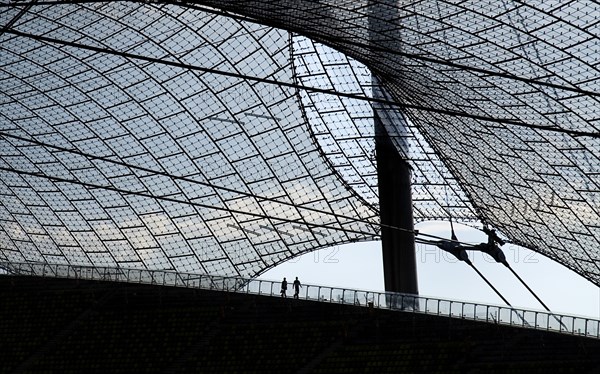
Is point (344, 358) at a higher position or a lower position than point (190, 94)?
lower

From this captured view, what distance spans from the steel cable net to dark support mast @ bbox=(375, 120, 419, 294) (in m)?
2.26

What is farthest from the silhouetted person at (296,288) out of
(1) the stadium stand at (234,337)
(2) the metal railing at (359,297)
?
(1) the stadium stand at (234,337)

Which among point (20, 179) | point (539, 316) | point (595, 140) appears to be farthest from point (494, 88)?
point (20, 179)

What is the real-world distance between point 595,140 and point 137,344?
77.8 ft

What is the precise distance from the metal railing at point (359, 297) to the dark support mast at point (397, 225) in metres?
14.2

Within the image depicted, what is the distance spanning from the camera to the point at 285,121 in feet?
195

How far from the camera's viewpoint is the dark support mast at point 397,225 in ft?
184

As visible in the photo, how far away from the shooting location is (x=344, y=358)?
123 feet

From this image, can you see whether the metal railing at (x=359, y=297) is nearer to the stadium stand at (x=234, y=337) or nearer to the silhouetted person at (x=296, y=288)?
the silhouetted person at (x=296, y=288)

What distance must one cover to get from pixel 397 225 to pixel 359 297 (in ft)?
53.2

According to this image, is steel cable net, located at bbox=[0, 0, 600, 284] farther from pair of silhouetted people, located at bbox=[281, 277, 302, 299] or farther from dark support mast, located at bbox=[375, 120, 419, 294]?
pair of silhouetted people, located at bbox=[281, 277, 302, 299]

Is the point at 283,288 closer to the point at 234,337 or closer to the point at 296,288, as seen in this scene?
the point at 296,288

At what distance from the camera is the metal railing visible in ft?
111

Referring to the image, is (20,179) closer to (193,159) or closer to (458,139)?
(193,159)
